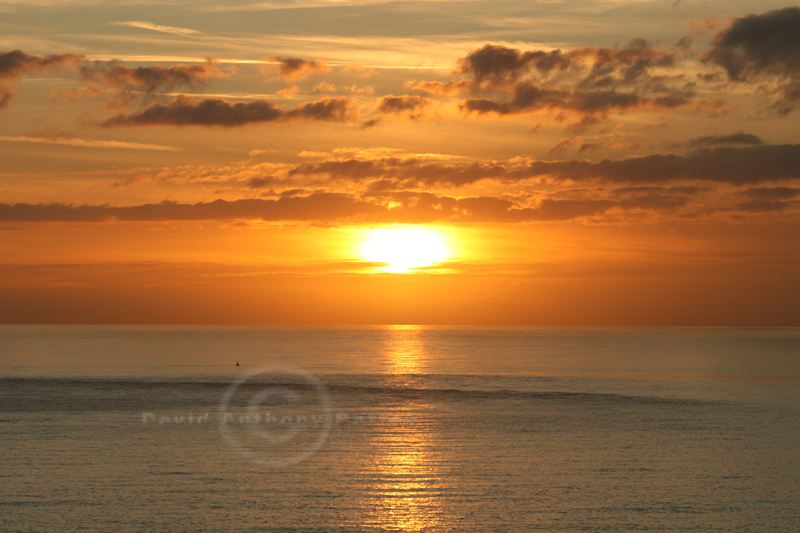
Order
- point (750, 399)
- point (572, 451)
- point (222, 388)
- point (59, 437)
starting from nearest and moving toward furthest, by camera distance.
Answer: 1. point (572, 451)
2. point (59, 437)
3. point (750, 399)
4. point (222, 388)

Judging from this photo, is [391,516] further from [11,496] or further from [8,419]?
[8,419]

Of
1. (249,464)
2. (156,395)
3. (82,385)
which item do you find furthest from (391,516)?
(82,385)

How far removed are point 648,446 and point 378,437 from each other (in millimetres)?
25047

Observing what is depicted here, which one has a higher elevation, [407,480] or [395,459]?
[395,459]

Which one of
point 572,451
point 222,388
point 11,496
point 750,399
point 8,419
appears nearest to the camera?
point 11,496

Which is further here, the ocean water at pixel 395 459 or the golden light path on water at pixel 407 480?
the ocean water at pixel 395 459

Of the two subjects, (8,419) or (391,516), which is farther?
(8,419)

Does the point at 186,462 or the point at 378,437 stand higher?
the point at 378,437

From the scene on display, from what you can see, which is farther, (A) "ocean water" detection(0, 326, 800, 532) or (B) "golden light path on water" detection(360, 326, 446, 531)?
(A) "ocean water" detection(0, 326, 800, 532)

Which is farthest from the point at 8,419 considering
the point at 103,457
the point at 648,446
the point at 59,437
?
the point at 648,446

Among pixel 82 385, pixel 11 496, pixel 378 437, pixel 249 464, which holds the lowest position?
pixel 11 496

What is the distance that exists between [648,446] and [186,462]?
40.5 meters

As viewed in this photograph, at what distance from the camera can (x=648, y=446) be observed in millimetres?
66375

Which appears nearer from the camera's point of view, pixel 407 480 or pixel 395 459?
pixel 407 480
